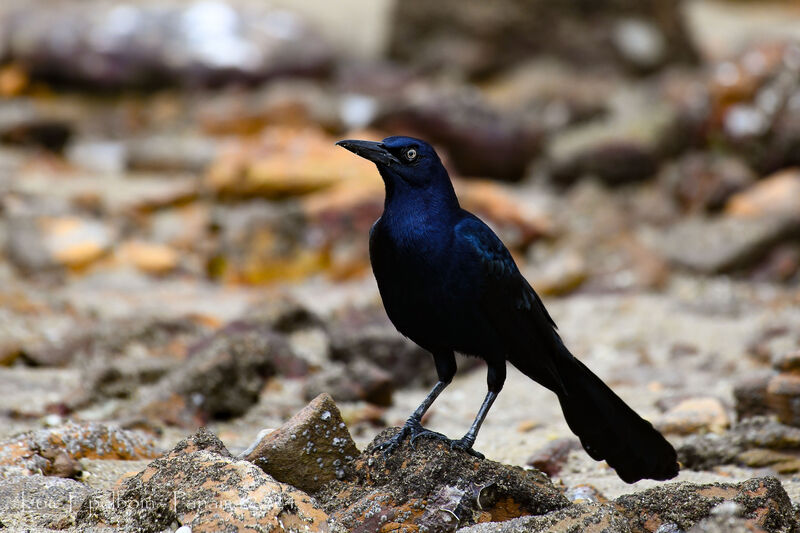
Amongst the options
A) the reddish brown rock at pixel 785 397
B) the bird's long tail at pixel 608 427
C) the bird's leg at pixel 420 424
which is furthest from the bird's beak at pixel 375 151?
the reddish brown rock at pixel 785 397

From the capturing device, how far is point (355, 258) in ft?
27.6

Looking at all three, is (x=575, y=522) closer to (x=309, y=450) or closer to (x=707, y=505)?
(x=707, y=505)

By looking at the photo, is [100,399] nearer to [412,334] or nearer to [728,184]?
[412,334]

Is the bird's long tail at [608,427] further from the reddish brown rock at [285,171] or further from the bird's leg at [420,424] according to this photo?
the reddish brown rock at [285,171]

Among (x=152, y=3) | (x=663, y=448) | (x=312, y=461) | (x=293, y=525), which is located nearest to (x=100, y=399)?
(x=312, y=461)

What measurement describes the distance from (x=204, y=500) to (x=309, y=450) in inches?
21.2

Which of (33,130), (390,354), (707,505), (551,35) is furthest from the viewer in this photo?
(551,35)

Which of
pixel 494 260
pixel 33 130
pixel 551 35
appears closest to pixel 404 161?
pixel 494 260

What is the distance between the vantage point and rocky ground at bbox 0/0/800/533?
10.6ft

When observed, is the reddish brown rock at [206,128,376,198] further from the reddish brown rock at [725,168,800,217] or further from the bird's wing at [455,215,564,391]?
the bird's wing at [455,215,564,391]

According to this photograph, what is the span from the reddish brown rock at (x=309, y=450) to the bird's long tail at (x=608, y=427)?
77 cm

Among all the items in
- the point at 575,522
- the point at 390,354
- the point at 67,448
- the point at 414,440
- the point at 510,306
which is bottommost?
the point at 67,448

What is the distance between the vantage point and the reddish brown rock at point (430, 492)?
10.0 ft

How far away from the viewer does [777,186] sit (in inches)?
356
